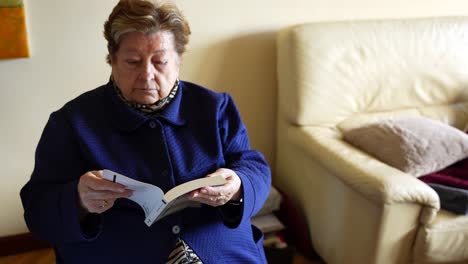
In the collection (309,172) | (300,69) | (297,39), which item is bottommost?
(309,172)

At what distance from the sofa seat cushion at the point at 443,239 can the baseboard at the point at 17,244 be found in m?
1.60

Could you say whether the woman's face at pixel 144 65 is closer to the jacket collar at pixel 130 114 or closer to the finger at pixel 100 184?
the jacket collar at pixel 130 114

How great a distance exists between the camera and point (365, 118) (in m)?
1.89

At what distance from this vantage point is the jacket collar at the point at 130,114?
1.10 metres

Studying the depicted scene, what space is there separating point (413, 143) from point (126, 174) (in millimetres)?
1063

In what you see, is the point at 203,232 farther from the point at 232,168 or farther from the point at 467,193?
the point at 467,193

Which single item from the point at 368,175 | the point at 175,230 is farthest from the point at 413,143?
the point at 175,230

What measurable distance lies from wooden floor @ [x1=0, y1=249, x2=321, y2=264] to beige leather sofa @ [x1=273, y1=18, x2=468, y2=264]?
14 centimetres

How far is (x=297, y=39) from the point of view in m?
1.76

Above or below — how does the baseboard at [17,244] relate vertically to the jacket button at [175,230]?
below

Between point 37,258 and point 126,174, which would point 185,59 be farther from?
point 37,258

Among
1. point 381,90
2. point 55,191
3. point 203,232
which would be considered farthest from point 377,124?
point 55,191

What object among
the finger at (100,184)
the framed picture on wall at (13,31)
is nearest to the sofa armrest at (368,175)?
the finger at (100,184)

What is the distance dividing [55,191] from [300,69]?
111cm
